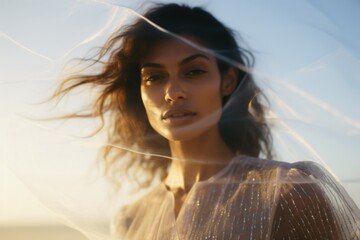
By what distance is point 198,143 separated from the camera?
1.45 m

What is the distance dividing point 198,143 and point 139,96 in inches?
8.1

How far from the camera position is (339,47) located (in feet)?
4.26

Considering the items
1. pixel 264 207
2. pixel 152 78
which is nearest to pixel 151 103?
pixel 152 78

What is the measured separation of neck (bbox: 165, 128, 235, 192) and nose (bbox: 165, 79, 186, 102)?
0.46 ft

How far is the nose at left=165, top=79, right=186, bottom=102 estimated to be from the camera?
4.42 ft

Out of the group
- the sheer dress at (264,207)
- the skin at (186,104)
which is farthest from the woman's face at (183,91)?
the sheer dress at (264,207)

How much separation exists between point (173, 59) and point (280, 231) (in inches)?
16.9

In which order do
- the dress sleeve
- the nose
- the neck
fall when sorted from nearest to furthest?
the dress sleeve < the nose < the neck

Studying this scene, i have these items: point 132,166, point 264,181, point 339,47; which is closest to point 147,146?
point 132,166

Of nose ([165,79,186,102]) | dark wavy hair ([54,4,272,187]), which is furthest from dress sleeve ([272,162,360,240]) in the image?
nose ([165,79,186,102])

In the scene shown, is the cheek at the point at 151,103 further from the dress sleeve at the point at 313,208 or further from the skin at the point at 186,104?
the dress sleeve at the point at 313,208

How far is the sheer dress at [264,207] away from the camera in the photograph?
49.5 inches

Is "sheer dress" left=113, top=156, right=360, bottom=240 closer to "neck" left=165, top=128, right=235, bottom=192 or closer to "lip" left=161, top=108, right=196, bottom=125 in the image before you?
"neck" left=165, top=128, right=235, bottom=192

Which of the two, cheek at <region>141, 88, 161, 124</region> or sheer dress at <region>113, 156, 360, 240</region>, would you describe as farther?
cheek at <region>141, 88, 161, 124</region>
